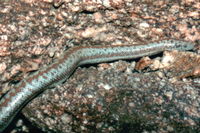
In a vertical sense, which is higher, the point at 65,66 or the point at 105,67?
the point at 65,66

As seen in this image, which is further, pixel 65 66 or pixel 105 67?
pixel 105 67

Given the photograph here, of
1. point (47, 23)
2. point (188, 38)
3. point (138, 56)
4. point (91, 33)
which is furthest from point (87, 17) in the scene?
point (188, 38)

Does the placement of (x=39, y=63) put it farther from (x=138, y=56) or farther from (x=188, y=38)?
(x=188, y=38)
